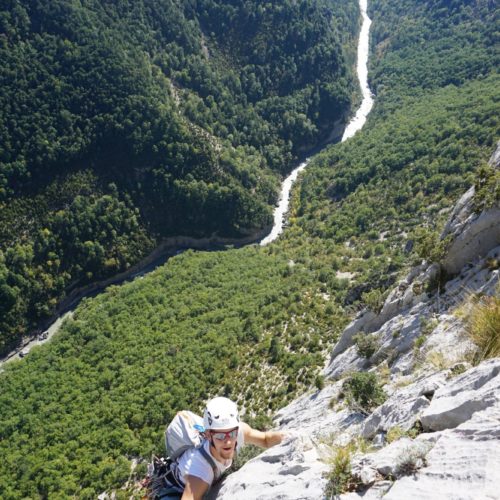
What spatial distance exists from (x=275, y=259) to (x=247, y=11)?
90205 mm

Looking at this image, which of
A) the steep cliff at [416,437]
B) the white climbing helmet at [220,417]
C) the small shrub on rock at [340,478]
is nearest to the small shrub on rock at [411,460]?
the steep cliff at [416,437]

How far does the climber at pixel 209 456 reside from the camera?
1062 centimetres

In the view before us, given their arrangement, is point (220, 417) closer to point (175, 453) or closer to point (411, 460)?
point (175, 453)

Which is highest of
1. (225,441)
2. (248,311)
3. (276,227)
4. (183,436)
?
(276,227)

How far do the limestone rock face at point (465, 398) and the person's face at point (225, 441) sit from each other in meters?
4.33

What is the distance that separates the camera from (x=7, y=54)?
101 metres

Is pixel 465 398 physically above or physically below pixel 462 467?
above

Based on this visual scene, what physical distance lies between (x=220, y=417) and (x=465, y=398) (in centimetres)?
535

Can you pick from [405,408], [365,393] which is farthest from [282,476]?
[365,393]

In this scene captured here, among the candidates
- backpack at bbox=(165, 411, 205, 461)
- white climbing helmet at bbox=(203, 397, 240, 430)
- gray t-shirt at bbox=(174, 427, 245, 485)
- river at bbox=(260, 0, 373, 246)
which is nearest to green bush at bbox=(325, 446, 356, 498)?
white climbing helmet at bbox=(203, 397, 240, 430)

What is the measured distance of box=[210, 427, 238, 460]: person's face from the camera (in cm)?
1072

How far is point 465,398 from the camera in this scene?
9.83 meters

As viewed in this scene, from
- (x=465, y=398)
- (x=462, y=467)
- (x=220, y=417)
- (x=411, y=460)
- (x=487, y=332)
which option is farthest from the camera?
(x=487, y=332)

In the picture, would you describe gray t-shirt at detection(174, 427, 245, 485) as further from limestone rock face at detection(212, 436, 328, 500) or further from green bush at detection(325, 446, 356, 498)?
green bush at detection(325, 446, 356, 498)
